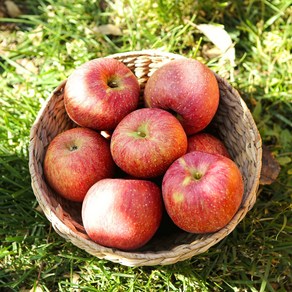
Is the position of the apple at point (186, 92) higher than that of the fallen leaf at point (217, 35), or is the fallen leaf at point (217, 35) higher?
the apple at point (186, 92)

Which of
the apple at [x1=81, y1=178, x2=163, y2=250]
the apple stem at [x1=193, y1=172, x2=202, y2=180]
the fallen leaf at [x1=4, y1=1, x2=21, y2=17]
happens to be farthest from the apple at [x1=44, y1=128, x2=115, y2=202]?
the fallen leaf at [x1=4, y1=1, x2=21, y2=17]

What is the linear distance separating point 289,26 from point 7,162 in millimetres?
1944

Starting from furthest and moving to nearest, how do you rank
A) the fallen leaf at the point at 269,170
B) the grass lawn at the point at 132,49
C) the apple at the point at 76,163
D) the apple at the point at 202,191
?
1. the fallen leaf at the point at 269,170
2. the grass lawn at the point at 132,49
3. the apple at the point at 76,163
4. the apple at the point at 202,191

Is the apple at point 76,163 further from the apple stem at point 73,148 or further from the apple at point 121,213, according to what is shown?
the apple at point 121,213

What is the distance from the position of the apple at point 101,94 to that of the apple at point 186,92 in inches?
4.5

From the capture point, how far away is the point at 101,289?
233cm

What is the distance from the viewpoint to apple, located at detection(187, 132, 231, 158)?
222 cm

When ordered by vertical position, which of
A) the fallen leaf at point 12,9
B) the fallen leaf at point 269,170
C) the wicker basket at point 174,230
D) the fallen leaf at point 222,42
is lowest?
the fallen leaf at point 269,170

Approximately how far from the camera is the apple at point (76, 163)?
6.94ft

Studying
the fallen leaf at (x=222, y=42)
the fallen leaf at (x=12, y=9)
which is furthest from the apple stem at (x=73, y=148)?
the fallen leaf at (x=12, y=9)

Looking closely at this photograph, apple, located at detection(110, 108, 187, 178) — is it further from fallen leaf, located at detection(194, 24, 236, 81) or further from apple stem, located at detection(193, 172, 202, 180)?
fallen leaf, located at detection(194, 24, 236, 81)

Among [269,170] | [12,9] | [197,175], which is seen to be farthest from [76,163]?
[12,9]

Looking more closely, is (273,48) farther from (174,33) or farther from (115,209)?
(115,209)

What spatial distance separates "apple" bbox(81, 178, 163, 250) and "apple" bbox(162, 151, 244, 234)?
0.31 ft
